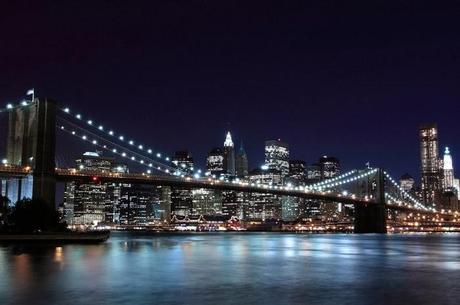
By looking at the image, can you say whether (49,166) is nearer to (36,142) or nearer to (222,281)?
(36,142)

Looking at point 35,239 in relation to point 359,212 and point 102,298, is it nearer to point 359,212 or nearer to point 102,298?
point 102,298

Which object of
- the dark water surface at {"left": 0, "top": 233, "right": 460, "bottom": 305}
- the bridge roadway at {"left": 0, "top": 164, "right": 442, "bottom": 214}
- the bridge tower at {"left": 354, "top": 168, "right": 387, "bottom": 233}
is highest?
the bridge roadway at {"left": 0, "top": 164, "right": 442, "bottom": 214}

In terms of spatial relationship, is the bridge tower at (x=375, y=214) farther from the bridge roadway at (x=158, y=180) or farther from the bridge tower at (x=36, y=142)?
the bridge tower at (x=36, y=142)

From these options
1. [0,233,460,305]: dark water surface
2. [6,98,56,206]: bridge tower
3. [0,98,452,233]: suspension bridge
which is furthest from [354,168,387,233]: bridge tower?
[0,233,460,305]: dark water surface

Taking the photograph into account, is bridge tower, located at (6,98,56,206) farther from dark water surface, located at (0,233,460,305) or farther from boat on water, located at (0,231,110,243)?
dark water surface, located at (0,233,460,305)

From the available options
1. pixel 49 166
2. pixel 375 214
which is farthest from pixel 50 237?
pixel 375 214
